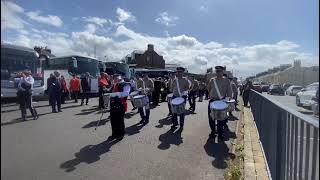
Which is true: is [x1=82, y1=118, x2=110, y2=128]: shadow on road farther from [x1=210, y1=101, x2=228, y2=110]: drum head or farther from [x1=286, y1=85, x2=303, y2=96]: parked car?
[x1=286, y1=85, x2=303, y2=96]: parked car

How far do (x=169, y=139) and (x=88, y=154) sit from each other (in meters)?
2.73

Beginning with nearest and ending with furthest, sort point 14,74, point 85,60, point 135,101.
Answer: point 14,74, point 85,60, point 135,101

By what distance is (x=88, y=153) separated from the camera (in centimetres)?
841

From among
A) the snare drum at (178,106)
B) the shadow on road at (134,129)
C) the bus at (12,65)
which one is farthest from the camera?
the snare drum at (178,106)

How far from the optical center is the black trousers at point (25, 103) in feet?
9.02

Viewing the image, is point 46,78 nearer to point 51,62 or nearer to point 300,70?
point 51,62

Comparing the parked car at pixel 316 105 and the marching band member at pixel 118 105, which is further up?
the parked car at pixel 316 105

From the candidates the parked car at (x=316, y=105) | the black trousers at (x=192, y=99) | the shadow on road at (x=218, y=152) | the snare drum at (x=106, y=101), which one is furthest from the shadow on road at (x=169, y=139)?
the black trousers at (x=192, y=99)

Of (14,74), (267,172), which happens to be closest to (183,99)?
(267,172)

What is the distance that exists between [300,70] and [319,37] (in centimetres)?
39

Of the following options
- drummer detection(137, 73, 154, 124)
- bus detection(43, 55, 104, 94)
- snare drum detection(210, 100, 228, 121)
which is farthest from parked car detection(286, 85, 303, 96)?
drummer detection(137, 73, 154, 124)

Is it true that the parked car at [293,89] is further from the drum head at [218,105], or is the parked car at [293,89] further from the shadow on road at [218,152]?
the drum head at [218,105]

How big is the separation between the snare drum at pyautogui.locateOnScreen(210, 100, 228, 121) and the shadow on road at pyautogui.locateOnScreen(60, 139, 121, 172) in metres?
2.49

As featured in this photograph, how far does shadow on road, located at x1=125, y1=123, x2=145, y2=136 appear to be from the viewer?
11616mm
